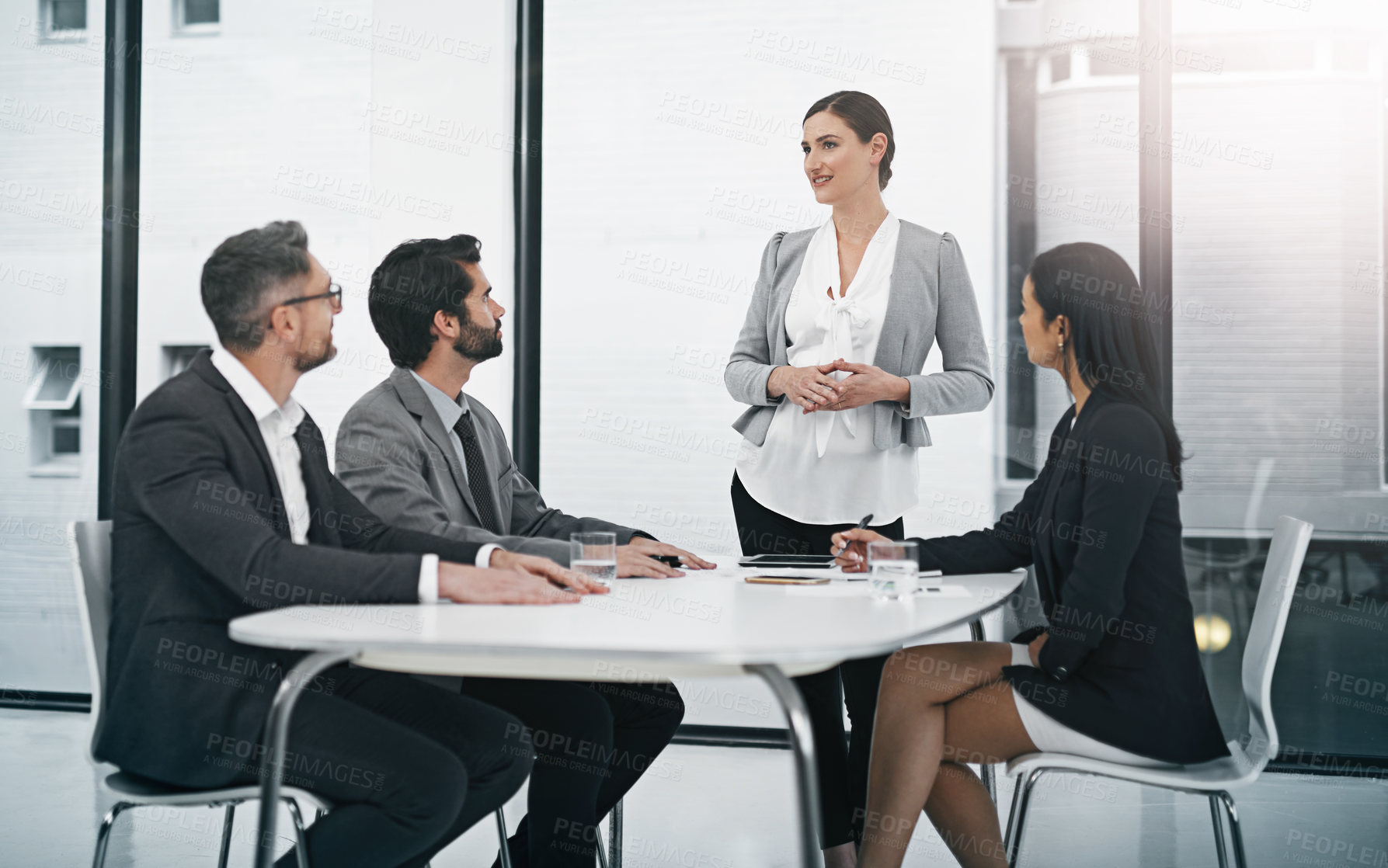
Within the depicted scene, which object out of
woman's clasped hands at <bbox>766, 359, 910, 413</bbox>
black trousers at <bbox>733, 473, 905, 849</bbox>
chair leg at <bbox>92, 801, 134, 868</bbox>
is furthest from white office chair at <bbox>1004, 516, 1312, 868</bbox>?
chair leg at <bbox>92, 801, 134, 868</bbox>

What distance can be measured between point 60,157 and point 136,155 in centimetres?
36

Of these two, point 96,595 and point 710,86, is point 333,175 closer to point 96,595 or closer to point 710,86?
point 710,86

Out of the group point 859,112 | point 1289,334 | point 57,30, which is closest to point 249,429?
point 859,112

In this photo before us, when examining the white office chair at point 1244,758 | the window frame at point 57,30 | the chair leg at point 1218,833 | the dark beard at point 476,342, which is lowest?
the chair leg at point 1218,833

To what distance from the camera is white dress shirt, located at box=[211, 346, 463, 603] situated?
1.73 meters

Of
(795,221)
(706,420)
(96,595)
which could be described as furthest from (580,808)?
(795,221)

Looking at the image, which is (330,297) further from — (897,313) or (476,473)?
(897,313)

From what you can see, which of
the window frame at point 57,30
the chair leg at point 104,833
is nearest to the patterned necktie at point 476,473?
the chair leg at point 104,833

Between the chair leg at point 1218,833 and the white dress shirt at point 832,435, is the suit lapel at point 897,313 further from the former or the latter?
the chair leg at point 1218,833

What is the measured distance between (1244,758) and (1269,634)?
21 centimetres

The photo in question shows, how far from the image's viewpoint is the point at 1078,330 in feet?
6.17

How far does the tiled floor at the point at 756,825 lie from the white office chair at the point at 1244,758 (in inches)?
34.5

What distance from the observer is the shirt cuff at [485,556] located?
179 cm

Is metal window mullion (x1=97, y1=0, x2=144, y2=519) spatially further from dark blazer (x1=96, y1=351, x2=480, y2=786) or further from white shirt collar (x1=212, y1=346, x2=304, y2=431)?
dark blazer (x1=96, y1=351, x2=480, y2=786)
